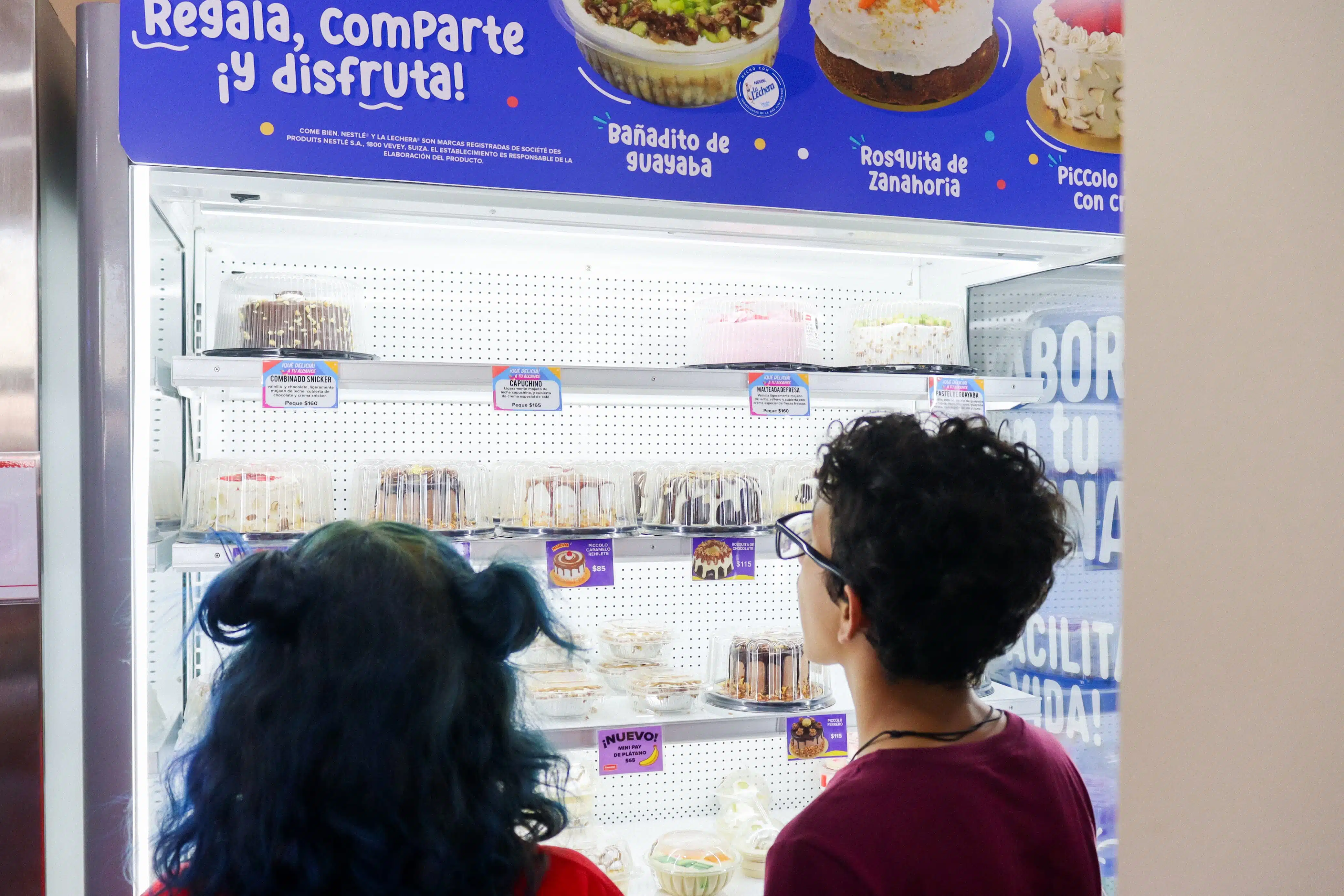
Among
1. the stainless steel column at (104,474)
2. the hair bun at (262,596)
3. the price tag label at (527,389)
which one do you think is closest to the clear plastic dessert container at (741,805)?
the price tag label at (527,389)

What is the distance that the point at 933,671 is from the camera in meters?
1.58

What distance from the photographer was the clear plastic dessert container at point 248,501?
2252mm

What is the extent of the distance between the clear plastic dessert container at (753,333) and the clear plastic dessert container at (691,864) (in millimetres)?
1220

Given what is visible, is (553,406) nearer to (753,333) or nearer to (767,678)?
(753,333)

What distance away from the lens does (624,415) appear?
2.91 meters

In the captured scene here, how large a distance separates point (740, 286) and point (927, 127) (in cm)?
73

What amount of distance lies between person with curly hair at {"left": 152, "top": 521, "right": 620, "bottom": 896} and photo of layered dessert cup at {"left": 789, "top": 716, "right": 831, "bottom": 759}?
4.57ft

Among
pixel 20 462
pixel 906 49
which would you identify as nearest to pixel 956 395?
pixel 906 49

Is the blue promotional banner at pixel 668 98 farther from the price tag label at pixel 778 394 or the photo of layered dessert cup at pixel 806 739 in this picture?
the photo of layered dessert cup at pixel 806 739

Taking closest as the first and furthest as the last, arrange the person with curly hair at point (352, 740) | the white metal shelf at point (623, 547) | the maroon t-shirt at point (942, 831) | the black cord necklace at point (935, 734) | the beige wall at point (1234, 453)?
the beige wall at point (1234, 453) → the person with curly hair at point (352, 740) → the maroon t-shirt at point (942, 831) → the black cord necklace at point (935, 734) → the white metal shelf at point (623, 547)

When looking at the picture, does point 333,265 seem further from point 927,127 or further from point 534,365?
point 927,127

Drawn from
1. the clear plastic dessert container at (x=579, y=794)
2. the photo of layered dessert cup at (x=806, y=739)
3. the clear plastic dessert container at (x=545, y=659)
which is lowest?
the clear plastic dessert container at (x=579, y=794)

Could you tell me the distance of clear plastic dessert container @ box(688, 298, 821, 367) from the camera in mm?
2600

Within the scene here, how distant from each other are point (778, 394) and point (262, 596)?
157 centimetres
